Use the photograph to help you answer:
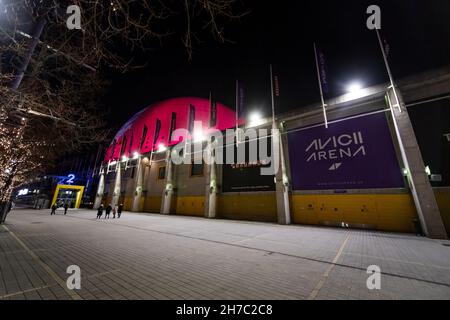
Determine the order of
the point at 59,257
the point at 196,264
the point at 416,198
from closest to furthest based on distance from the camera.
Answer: the point at 196,264 < the point at 59,257 < the point at 416,198

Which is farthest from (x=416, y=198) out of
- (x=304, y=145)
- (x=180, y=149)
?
(x=180, y=149)

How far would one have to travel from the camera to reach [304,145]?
17609mm

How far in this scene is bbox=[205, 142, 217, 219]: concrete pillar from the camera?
2248 cm

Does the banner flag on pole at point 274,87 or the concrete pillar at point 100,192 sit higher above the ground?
the banner flag on pole at point 274,87

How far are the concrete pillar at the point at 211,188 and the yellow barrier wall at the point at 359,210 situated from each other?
30.9 feet

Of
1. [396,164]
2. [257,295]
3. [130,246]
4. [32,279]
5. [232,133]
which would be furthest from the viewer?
[232,133]

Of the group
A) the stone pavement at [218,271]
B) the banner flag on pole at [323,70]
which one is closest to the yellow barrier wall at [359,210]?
the stone pavement at [218,271]

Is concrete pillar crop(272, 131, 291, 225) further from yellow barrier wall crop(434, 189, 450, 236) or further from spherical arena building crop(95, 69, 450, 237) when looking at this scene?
yellow barrier wall crop(434, 189, 450, 236)

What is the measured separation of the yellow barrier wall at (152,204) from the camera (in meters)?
29.7

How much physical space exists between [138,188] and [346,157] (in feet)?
101

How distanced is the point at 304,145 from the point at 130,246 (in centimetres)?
1587

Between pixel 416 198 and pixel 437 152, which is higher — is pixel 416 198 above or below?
below

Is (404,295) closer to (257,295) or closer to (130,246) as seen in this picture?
(257,295)

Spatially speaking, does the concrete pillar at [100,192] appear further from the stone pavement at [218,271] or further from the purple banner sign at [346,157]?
the purple banner sign at [346,157]
